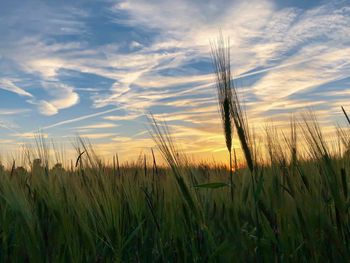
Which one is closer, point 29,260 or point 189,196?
point 189,196

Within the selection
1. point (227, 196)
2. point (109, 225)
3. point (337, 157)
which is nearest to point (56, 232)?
point (109, 225)

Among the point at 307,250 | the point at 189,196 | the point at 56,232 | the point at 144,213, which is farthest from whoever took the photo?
the point at 144,213

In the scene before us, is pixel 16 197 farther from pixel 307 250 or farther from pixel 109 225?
pixel 307 250

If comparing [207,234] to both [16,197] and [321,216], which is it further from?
[16,197]

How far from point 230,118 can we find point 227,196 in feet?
1.67

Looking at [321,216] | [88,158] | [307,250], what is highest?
[88,158]

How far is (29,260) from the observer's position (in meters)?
1.85

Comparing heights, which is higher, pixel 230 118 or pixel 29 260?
pixel 230 118

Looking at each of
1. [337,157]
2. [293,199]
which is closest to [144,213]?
[293,199]

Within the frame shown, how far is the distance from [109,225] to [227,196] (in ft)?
2.16

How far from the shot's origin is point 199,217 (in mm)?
→ 1676

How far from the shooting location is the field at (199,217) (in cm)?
173

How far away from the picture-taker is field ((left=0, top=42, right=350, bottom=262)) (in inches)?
68.1

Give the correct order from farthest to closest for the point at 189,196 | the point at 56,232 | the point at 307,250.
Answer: the point at 56,232 < the point at 307,250 < the point at 189,196
